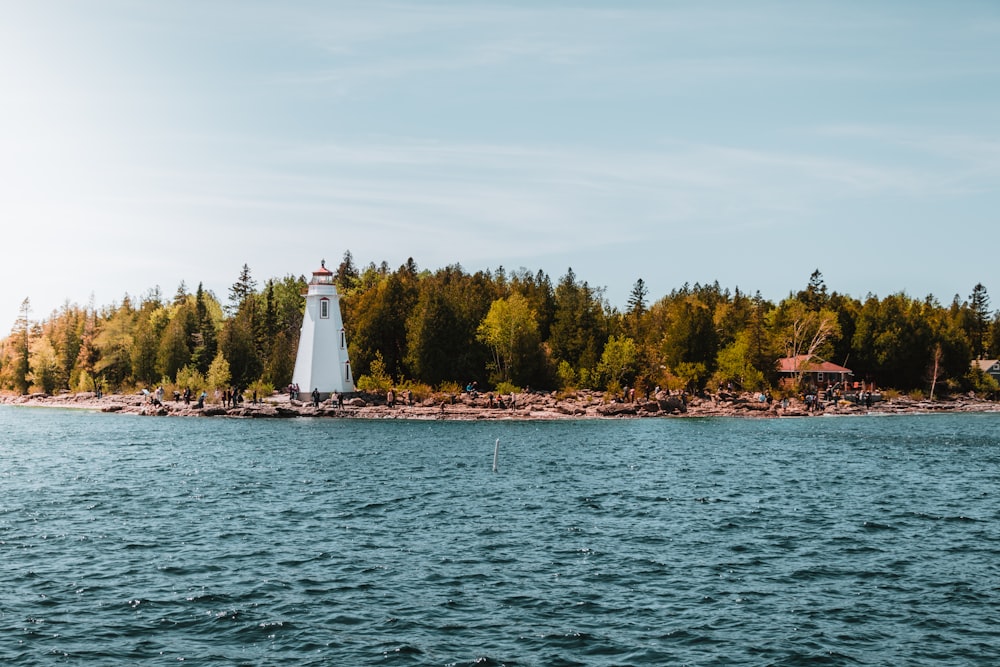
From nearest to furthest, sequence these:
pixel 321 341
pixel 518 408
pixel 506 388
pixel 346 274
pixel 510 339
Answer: pixel 321 341 < pixel 518 408 < pixel 506 388 < pixel 510 339 < pixel 346 274

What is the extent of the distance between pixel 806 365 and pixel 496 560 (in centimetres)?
11576

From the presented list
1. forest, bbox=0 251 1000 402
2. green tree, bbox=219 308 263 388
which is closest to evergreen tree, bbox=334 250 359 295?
forest, bbox=0 251 1000 402

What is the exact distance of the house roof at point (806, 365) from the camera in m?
134

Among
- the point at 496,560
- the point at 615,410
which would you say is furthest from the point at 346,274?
the point at 496,560

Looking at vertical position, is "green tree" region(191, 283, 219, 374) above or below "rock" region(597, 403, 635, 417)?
above

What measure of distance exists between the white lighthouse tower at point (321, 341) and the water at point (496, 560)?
1753 inches

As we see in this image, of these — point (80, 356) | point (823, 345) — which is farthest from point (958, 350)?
point (80, 356)

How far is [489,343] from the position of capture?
4803 inches

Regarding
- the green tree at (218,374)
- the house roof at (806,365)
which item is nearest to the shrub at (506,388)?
the green tree at (218,374)

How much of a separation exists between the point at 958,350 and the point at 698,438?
316 feet

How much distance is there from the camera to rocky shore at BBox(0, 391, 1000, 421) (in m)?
101

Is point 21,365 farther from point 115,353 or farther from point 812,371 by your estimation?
point 812,371

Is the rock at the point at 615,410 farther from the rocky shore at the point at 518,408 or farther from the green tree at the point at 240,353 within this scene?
the green tree at the point at 240,353

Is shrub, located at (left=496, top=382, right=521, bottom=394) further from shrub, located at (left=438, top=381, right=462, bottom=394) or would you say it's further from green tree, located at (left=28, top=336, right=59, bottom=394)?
green tree, located at (left=28, top=336, right=59, bottom=394)
